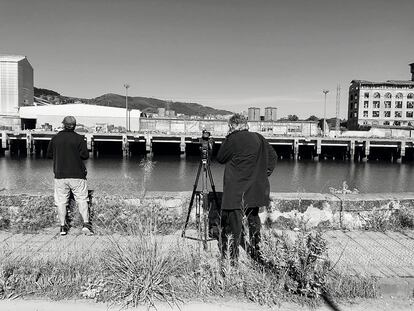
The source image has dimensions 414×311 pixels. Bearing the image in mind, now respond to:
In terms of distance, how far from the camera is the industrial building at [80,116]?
2963 inches

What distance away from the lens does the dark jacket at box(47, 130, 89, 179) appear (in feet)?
16.7

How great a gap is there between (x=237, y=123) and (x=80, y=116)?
255 ft

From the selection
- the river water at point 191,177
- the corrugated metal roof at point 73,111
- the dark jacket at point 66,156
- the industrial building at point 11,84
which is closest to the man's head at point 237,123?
the dark jacket at point 66,156

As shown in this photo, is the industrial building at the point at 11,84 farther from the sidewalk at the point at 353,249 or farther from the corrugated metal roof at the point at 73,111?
the sidewalk at the point at 353,249

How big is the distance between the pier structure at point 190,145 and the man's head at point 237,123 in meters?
51.6

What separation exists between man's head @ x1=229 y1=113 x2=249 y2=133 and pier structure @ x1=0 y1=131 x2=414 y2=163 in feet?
169

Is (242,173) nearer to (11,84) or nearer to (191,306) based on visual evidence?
(191,306)

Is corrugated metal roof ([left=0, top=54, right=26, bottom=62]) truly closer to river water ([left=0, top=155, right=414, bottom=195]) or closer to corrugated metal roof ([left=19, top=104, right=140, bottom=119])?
corrugated metal roof ([left=19, top=104, right=140, bottom=119])

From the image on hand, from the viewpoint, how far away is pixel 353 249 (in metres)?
4.48

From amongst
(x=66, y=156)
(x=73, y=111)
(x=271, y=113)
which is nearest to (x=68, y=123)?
(x=66, y=156)

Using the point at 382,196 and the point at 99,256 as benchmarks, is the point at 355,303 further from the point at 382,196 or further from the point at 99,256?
the point at 382,196

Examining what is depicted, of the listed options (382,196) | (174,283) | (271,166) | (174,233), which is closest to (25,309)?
(174,283)

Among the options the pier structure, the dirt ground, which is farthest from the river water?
the dirt ground

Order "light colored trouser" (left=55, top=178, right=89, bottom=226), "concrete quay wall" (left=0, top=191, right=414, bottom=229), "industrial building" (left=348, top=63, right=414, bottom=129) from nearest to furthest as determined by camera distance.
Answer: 1. "light colored trouser" (left=55, top=178, right=89, bottom=226)
2. "concrete quay wall" (left=0, top=191, right=414, bottom=229)
3. "industrial building" (left=348, top=63, right=414, bottom=129)
